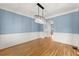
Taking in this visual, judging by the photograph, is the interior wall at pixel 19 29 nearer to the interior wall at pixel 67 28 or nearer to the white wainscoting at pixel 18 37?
the white wainscoting at pixel 18 37

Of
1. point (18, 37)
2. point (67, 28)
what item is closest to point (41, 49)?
point (18, 37)

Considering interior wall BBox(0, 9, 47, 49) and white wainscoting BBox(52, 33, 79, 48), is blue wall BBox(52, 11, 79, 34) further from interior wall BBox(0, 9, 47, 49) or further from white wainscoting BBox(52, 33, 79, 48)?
interior wall BBox(0, 9, 47, 49)

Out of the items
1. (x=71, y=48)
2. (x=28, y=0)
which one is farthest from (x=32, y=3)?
(x=71, y=48)

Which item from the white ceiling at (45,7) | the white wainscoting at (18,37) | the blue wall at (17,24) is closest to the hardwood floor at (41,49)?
the white wainscoting at (18,37)

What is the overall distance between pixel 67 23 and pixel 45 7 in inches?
30.1

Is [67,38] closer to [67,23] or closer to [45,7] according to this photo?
[67,23]

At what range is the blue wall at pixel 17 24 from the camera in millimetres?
2223

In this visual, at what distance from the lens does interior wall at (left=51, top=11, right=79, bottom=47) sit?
84.8 inches

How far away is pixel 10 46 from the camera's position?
7.16 feet

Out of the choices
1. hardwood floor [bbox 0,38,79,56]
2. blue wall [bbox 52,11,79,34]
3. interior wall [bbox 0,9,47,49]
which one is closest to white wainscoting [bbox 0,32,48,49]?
interior wall [bbox 0,9,47,49]

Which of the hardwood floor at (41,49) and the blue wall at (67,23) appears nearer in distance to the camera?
the hardwood floor at (41,49)

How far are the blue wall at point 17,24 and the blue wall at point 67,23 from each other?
476mm

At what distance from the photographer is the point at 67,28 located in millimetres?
2180

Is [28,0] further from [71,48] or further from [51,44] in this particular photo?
[71,48]
